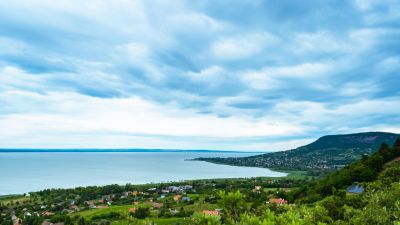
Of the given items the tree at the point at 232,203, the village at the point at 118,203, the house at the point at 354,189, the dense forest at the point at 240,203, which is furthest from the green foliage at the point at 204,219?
the village at the point at 118,203

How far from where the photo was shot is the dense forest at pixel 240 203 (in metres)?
10.6

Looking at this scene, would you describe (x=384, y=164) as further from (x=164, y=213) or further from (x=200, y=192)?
(x=200, y=192)

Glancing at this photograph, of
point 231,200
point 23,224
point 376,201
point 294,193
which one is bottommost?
point 23,224

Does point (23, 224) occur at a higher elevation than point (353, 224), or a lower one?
lower

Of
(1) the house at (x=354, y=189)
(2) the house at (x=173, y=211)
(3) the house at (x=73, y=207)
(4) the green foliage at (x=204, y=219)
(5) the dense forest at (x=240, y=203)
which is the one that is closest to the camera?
(4) the green foliage at (x=204, y=219)

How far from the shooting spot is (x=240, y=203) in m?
10.2

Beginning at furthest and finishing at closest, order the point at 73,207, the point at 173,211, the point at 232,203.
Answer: the point at 73,207
the point at 173,211
the point at 232,203

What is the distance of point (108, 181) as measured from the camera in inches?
6594

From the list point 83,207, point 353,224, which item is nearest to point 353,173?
point 353,224

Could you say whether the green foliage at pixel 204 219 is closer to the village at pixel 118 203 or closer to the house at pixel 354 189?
the house at pixel 354 189

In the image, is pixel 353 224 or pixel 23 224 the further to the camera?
pixel 23 224

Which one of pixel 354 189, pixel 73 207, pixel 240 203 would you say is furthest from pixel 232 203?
pixel 73 207

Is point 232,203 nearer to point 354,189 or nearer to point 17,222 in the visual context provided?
point 354,189

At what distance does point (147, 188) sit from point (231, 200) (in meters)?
122
